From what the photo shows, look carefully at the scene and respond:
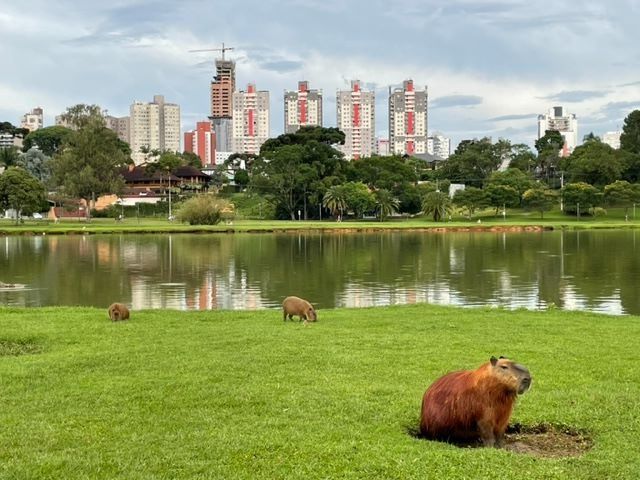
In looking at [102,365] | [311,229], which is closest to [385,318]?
[102,365]

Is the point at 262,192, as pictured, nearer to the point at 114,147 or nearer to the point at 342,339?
the point at 114,147

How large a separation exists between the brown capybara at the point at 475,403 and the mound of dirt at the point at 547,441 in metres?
0.25

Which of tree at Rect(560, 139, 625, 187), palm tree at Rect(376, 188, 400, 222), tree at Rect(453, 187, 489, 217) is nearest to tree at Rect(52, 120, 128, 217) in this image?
palm tree at Rect(376, 188, 400, 222)

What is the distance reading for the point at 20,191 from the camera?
284 ft

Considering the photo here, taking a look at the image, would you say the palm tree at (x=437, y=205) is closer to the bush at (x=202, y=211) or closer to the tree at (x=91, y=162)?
the bush at (x=202, y=211)

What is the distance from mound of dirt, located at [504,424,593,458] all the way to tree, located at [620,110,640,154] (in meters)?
140

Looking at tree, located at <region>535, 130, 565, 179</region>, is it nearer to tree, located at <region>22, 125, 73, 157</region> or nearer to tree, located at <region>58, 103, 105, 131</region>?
tree, located at <region>58, 103, 105, 131</region>

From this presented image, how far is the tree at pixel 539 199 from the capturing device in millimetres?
106625

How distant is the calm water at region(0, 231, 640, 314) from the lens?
25.6 metres

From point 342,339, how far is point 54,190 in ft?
383

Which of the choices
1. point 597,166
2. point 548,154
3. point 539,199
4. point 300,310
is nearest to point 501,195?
point 539,199

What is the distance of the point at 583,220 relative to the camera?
103 metres

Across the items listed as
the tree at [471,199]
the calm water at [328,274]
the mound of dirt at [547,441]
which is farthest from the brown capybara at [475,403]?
the tree at [471,199]

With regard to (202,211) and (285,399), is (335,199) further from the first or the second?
(285,399)
